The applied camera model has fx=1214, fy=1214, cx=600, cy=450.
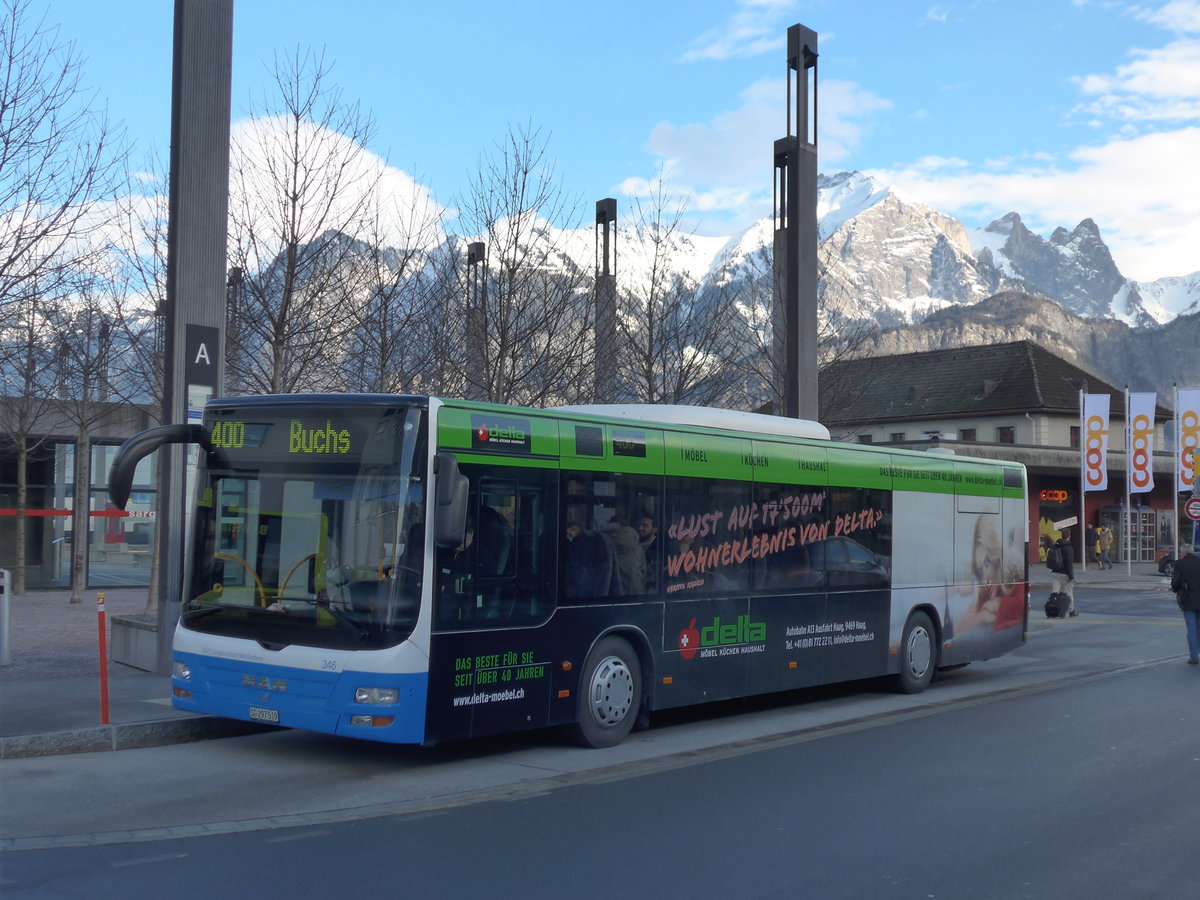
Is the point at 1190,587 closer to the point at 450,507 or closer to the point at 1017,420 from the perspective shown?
the point at 450,507

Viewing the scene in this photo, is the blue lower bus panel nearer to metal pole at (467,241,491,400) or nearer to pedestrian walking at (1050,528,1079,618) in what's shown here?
metal pole at (467,241,491,400)

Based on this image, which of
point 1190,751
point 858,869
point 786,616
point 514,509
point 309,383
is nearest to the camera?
point 858,869

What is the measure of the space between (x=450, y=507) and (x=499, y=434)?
43.9 inches

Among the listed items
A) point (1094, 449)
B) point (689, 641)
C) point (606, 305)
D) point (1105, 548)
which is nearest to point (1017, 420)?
point (1105, 548)

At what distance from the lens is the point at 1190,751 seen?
402 inches

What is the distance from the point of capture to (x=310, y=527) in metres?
8.87

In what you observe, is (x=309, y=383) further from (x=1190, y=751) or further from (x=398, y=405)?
(x=1190, y=751)

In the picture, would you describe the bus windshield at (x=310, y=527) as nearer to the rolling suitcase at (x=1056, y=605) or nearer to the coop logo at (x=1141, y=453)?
the rolling suitcase at (x=1056, y=605)

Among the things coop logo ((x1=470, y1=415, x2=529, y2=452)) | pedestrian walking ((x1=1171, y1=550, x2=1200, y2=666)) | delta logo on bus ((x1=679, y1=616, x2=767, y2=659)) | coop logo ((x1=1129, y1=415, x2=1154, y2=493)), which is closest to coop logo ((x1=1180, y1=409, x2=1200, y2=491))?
coop logo ((x1=1129, y1=415, x2=1154, y2=493))

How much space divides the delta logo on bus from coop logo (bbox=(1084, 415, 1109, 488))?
33062mm

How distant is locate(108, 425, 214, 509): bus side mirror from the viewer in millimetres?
8727

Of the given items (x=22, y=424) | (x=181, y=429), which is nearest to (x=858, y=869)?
(x=181, y=429)

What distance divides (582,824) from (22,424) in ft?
67.2

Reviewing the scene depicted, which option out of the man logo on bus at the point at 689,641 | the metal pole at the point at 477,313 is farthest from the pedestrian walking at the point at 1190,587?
the metal pole at the point at 477,313
